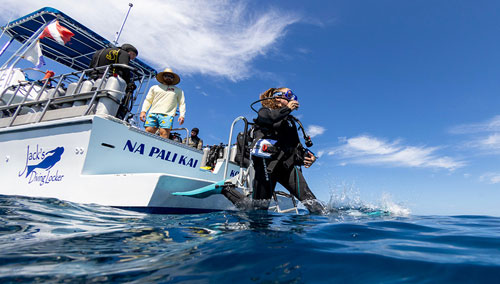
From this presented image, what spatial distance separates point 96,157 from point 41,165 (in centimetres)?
130

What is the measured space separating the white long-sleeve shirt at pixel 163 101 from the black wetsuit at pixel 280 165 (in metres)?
2.59

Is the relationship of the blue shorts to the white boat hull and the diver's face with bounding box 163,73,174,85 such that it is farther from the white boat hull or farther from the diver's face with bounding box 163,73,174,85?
the diver's face with bounding box 163,73,174,85

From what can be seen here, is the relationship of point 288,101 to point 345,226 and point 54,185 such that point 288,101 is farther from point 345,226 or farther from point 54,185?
point 54,185

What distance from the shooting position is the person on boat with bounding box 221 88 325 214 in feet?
9.53

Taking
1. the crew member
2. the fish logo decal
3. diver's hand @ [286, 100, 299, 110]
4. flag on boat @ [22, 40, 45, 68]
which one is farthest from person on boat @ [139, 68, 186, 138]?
flag on boat @ [22, 40, 45, 68]

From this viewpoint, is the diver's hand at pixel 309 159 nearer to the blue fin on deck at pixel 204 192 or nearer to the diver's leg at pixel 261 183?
the diver's leg at pixel 261 183

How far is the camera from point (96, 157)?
367 centimetres

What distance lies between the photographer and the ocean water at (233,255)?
3.48 ft

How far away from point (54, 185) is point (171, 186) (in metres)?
2.14

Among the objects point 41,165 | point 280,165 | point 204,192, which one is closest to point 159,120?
point 41,165

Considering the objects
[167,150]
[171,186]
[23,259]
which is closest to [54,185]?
[167,150]

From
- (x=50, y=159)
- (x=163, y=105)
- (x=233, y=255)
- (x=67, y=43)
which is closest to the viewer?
(x=233, y=255)

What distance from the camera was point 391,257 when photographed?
4.35ft

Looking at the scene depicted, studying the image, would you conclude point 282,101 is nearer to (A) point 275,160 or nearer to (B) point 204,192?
(A) point 275,160
